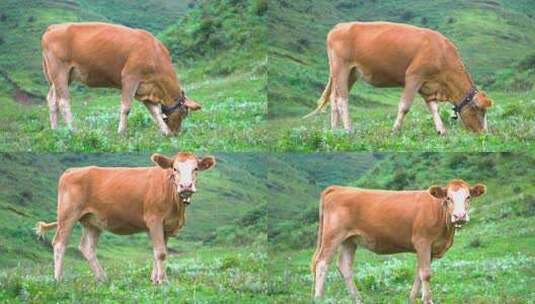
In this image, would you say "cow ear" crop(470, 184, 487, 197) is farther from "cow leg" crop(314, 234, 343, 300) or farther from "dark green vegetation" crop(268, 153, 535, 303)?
"cow leg" crop(314, 234, 343, 300)

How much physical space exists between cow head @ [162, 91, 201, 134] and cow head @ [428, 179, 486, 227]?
88.7 inches

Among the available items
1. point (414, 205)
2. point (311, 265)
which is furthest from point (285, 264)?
point (414, 205)

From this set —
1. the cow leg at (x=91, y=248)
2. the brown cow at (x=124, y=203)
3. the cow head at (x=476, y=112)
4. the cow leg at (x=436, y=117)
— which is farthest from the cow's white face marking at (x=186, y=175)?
the cow head at (x=476, y=112)

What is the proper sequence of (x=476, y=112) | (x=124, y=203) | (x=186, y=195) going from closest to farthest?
(x=186, y=195) < (x=124, y=203) < (x=476, y=112)

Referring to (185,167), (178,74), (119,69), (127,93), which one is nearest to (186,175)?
(185,167)

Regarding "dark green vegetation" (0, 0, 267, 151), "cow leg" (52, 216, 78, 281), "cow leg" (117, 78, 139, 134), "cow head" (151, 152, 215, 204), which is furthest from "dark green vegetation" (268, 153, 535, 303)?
"cow leg" (52, 216, 78, 281)

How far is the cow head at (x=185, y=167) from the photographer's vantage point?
12.7 metres

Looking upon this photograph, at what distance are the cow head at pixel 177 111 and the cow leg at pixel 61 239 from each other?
44.4 inches

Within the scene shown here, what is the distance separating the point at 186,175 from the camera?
12.7 metres

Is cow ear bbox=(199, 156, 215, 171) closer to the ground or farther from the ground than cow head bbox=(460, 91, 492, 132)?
closer to the ground

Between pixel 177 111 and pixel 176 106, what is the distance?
43mm

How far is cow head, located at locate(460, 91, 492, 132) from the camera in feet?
43.7

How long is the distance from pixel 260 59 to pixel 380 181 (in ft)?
5.06

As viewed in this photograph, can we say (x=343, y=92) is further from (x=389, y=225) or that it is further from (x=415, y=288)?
(x=415, y=288)
